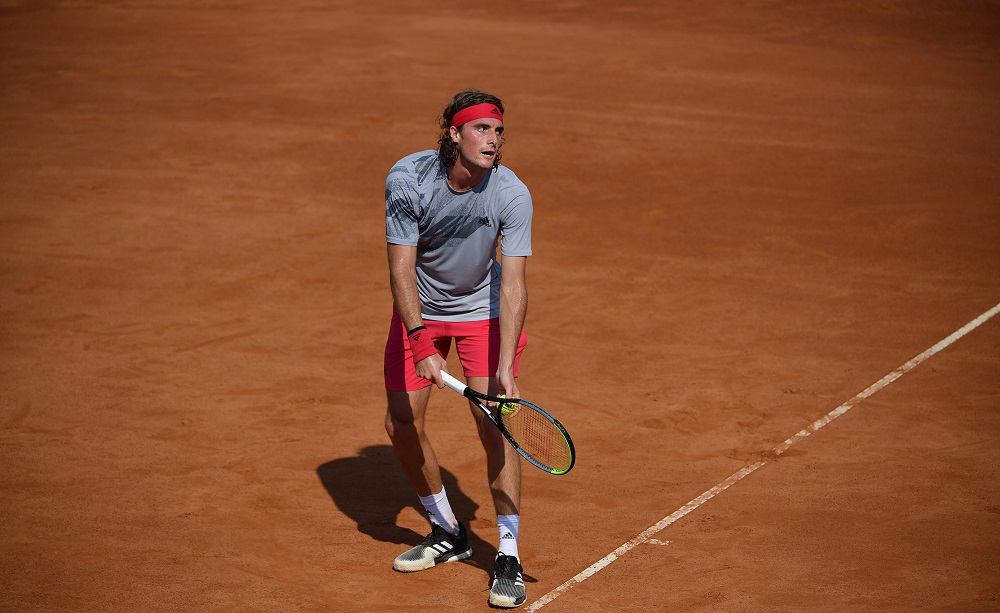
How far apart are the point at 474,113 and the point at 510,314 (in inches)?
38.2

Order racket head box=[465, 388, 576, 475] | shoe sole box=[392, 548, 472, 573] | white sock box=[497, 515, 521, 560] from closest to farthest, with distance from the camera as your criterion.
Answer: racket head box=[465, 388, 576, 475] < white sock box=[497, 515, 521, 560] < shoe sole box=[392, 548, 472, 573]

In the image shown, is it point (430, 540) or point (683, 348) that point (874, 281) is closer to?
point (683, 348)

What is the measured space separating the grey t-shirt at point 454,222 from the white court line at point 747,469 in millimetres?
1438

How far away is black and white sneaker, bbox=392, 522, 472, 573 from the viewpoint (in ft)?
19.5

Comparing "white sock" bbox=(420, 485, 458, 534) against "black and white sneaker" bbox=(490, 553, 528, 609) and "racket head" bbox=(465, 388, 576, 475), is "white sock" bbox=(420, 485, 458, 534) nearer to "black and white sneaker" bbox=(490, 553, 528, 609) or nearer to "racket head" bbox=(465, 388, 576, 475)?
"black and white sneaker" bbox=(490, 553, 528, 609)

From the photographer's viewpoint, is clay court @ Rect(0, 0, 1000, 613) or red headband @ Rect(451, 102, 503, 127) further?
clay court @ Rect(0, 0, 1000, 613)

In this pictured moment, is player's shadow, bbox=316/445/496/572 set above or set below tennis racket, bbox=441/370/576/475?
below

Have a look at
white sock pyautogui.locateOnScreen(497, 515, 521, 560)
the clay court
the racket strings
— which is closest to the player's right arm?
the racket strings

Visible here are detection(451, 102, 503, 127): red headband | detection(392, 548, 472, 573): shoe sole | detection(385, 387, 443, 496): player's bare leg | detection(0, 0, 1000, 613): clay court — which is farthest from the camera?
detection(0, 0, 1000, 613): clay court

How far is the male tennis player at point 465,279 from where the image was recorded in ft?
18.0

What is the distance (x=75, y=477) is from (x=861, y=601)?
179 inches

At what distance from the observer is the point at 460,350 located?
18.9 ft

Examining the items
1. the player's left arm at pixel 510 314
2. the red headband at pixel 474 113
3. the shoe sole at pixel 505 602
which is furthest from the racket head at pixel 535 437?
the red headband at pixel 474 113

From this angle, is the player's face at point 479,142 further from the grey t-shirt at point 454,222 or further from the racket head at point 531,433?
the racket head at point 531,433
